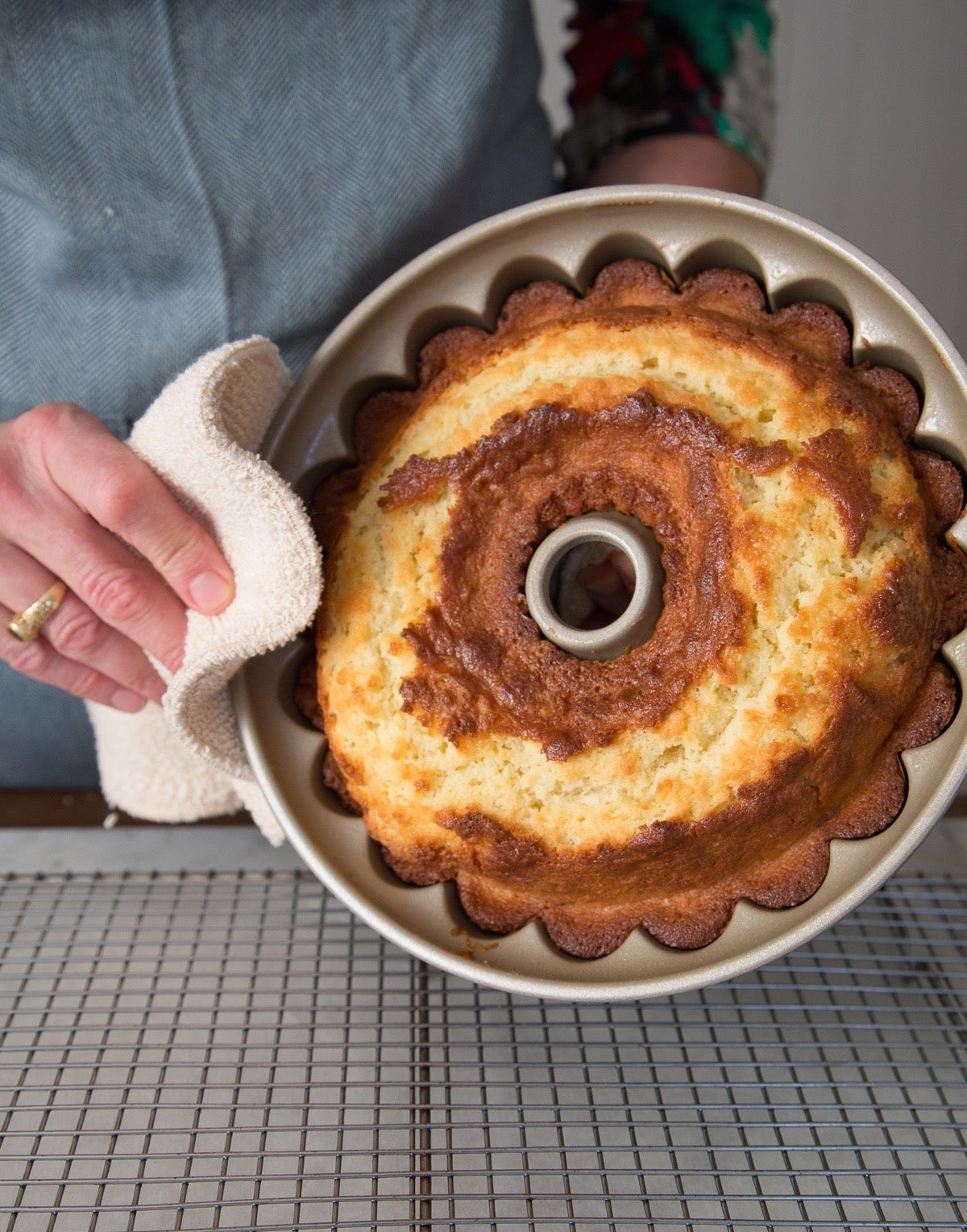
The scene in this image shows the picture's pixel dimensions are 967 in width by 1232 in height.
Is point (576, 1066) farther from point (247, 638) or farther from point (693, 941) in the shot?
point (247, 638)

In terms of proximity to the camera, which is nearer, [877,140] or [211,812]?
[211,812]

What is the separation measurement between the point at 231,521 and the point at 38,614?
258mm

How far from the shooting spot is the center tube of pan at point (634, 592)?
0.87m

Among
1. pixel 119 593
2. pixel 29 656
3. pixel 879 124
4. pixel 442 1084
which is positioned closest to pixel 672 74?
pixel 119 593

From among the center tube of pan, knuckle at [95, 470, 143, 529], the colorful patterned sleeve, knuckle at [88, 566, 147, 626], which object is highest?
the colorful patterned sleeve

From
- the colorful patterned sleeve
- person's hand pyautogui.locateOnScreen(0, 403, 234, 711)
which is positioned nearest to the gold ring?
person's hand pyautogui.locateOnScreen(0, 403, 234, 711)

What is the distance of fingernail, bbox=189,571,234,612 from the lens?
3.06 feet

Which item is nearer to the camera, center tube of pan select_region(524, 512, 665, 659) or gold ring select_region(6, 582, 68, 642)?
center tube of pan select_region(524, 512, 665, 659)

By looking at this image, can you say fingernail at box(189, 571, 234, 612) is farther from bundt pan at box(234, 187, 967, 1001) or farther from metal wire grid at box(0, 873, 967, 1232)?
metal wire grid at box(0, 873, 967, 1232)

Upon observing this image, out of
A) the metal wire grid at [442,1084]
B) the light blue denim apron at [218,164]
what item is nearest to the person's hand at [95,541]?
the light blue denim apron at [218,164]

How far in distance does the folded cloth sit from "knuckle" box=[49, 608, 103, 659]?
140 millimetres

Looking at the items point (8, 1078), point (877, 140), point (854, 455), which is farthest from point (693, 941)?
point (877, 140)

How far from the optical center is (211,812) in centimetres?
123

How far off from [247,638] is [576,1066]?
0.56 metres
